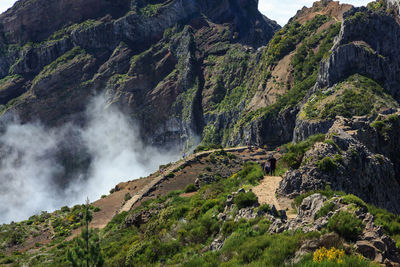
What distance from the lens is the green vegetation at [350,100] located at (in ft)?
187

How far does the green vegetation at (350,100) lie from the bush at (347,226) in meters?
48.3

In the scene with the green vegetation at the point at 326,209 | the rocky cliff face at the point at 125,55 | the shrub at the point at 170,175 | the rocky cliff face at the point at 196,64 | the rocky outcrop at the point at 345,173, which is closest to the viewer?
the green vegetation at the point at 326,209

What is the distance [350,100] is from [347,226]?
2127 inches

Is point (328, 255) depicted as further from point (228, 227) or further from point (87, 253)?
point (87, 253)

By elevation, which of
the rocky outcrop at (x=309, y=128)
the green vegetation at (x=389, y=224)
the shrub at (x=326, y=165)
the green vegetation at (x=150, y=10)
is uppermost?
the green vegetation at (x=150, y=10)

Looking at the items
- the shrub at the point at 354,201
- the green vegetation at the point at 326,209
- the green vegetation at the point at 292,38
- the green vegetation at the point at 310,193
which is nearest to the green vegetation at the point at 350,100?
the green vegetation at the point at 292,38

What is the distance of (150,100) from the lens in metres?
136

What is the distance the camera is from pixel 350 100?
59.9 meters

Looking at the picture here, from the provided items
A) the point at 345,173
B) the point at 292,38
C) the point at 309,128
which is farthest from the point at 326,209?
the point at 292,38

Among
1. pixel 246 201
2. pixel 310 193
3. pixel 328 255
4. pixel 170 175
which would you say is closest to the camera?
pixel 328 255

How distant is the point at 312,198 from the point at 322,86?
62.0 metres

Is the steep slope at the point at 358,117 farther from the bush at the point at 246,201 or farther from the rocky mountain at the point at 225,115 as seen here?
the bush at the point at 246,201

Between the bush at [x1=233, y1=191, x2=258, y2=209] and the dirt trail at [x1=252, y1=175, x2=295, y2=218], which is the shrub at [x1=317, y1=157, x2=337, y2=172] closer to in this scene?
the dirt trail at [x1=252, y1=175, x2=295, y2=218]

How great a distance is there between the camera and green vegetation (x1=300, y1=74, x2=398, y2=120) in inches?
2241
